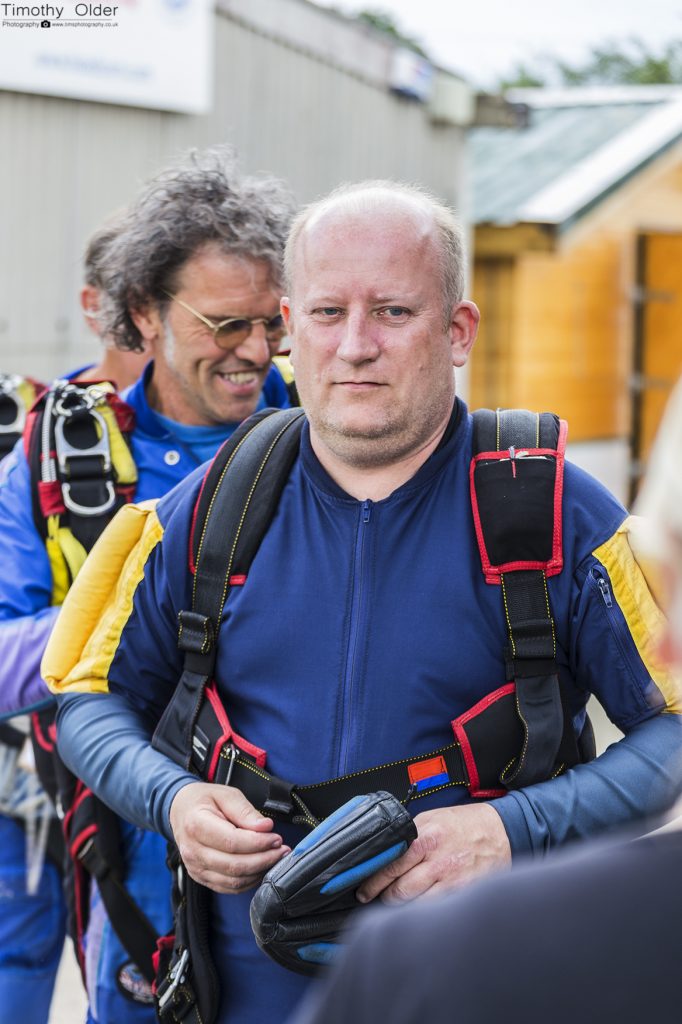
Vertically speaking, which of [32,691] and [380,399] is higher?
[380,399]

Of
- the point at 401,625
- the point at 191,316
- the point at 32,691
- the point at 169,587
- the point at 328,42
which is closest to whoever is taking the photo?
the point at 401,625

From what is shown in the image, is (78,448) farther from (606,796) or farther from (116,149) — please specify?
(116,149)

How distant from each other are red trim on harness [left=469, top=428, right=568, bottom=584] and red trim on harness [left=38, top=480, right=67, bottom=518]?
102 centimetres

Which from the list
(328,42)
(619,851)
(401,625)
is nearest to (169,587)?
A: (401,625)

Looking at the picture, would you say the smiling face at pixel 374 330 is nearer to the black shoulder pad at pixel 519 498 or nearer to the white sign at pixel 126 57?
the black shoulder pad at pixel 519 498

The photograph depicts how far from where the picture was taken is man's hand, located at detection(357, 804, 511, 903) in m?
1.91

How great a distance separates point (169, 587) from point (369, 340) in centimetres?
56

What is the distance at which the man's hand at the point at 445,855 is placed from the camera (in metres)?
1.91

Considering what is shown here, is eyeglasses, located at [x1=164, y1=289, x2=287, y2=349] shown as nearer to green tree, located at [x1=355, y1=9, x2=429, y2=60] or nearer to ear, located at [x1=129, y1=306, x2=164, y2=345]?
ear, located at [x1=129, y1=306, x2=164, y2=345]

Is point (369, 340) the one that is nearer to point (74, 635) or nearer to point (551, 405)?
point (74, 635)

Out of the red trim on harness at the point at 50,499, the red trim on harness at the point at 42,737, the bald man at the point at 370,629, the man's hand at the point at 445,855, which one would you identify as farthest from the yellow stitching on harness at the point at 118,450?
the man's hand at the point at 445,855

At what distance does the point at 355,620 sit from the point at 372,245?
0.63 metres

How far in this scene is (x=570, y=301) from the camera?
13.0 meters

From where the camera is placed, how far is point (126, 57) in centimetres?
772
